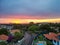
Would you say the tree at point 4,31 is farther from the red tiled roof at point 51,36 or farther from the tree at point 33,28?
the red tiled roof at point 51,36

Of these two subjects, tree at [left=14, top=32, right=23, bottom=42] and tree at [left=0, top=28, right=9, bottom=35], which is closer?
tree at [left=14, top=32, right=23, bottom=42]

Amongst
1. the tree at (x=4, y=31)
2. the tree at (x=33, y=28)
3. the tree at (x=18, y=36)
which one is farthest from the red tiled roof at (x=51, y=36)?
the tree at (x=4, y=31)

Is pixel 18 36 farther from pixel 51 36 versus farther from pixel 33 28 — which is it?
pixel 51 36

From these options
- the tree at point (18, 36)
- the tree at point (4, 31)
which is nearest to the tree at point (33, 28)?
the tree at point (18, 36)

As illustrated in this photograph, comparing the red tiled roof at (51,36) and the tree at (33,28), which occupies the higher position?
the tree at (33,28)

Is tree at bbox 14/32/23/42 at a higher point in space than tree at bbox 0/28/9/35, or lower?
lower

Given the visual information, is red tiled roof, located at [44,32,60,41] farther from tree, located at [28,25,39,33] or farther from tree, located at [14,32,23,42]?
tree, located at [14,32,23,42]

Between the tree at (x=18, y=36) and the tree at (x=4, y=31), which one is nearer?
the tree at (x=18, y=36)

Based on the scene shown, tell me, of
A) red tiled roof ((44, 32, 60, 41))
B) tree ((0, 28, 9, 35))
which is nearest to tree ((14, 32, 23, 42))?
tree ((0, 28, 9, 35))

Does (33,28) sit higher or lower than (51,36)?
higher

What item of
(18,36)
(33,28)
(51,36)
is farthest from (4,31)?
(51,36)

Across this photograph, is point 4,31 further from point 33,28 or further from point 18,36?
point 33,28

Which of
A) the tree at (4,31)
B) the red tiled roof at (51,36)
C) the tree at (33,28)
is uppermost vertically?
the tree at (33,28)
